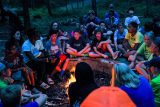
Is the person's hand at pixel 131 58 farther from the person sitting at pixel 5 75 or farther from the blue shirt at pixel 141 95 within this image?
the blue shirt at pixel 141 95

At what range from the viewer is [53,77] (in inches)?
402

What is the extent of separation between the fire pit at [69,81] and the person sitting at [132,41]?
23.5 inches

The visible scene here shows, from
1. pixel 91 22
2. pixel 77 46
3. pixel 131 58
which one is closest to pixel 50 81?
pixel 77 46

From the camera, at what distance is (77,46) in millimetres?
10812

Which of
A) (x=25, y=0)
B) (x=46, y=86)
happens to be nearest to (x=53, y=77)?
(x=46, y=86)

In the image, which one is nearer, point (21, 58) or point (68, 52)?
point (21, 58)

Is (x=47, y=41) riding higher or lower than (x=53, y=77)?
higher

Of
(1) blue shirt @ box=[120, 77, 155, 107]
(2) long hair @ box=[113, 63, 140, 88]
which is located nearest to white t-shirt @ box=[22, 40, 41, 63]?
(2) long hair @ box=[113, 63, 140, 88]

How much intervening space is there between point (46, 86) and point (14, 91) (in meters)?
5.23

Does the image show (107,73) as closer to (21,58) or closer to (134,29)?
(134,29)

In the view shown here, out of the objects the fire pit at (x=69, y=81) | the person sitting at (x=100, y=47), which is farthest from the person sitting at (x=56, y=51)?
the person sitting at (x=100, y=47)

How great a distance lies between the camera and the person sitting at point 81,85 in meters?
5.00

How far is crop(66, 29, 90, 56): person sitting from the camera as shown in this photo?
10711 mm

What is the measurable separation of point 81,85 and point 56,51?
5.27m
